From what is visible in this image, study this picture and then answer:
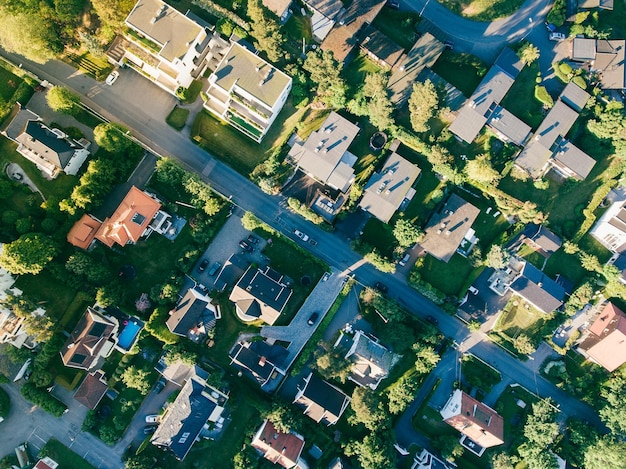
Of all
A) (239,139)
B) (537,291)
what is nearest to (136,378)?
(239,139)

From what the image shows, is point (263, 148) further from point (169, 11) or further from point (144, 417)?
point (144, 417)

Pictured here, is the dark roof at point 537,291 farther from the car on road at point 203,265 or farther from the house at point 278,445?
the car on road at point 203,265

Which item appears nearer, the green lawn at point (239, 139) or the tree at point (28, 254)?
the tree at point (28, 254)

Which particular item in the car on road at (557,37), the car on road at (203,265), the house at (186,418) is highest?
the car on road at (557,37)

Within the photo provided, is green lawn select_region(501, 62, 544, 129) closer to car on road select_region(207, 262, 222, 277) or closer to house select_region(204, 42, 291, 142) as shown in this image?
house select_region(204, 42, 291, 142)

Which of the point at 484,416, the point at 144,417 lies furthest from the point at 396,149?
the point at 144,417

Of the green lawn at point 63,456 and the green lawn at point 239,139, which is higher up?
the green lawn at point 239,139

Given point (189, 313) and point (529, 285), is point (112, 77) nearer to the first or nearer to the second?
point (189, 313)

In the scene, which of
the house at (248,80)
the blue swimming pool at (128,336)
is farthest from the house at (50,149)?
the blue swimming pool at (128,336)

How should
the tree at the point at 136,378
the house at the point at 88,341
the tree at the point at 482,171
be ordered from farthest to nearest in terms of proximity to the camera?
the tree at the point at 482,171 → the tree at the point at 136,378 → the house at the point at 88,341
